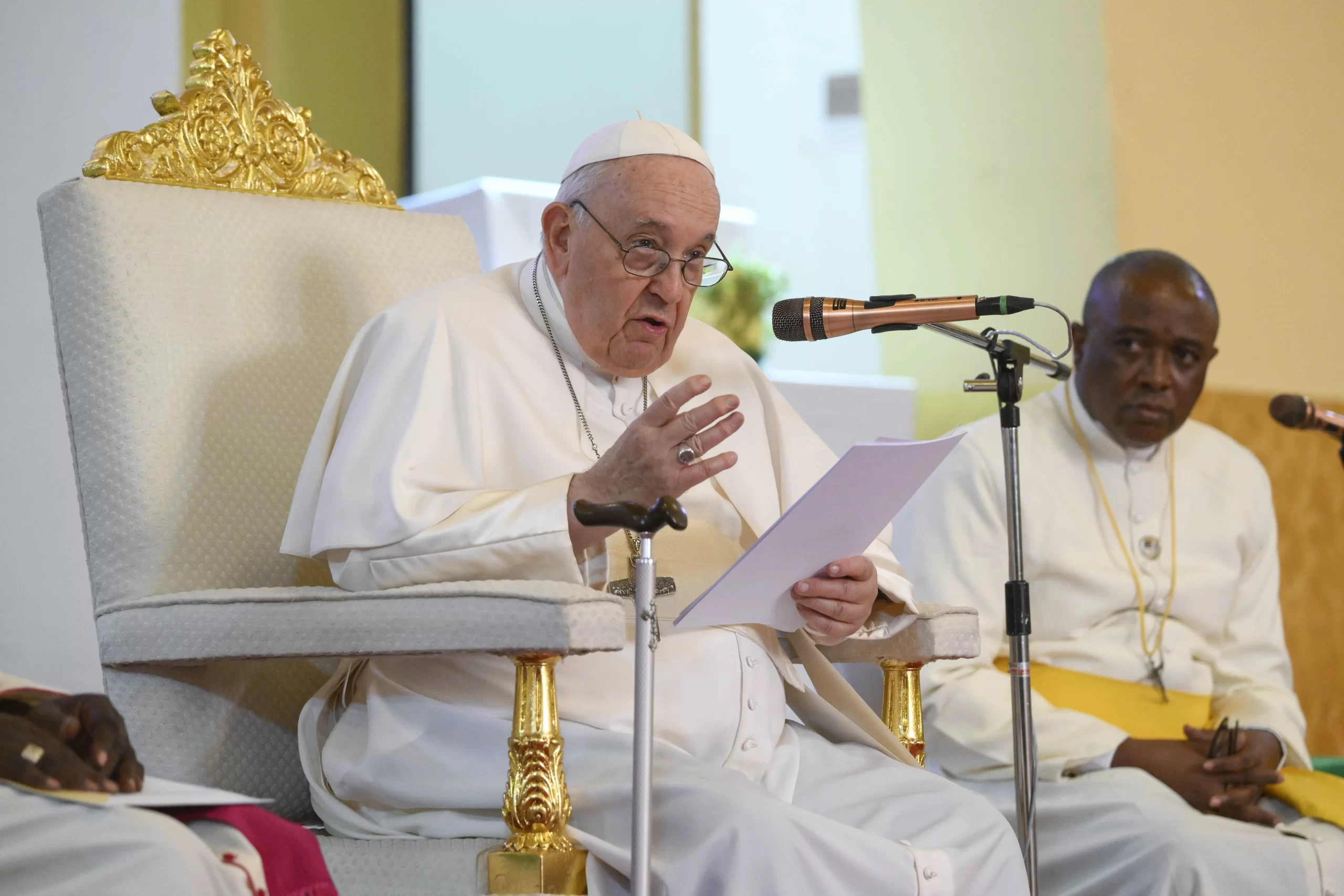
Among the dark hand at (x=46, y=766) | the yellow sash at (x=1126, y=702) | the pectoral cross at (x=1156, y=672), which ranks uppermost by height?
the dark hand at (x=46, y=766)

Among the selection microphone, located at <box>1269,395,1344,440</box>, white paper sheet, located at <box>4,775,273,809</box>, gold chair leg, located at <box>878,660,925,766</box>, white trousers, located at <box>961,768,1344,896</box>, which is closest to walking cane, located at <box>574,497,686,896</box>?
white paper sheet, located at <box>4,775,273,809</box>

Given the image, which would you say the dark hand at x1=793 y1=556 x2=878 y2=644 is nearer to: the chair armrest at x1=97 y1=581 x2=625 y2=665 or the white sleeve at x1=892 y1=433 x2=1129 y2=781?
the chair armrest at x1=97 y1=581 x2=625 y2=665

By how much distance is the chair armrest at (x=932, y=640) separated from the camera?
2.75m

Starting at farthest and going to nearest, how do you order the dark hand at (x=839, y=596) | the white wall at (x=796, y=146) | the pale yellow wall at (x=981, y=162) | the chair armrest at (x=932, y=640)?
the white wall at (x=796, y=146) → the pale yellow wall at (x=981, y=162) → the chair armrest at (x=932, y=640) → the dark hand at (x=839, y=596)

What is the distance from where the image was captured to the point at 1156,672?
12.3ft

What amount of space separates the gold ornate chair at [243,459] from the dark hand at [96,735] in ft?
1.73

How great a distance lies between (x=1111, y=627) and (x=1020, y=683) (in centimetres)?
110

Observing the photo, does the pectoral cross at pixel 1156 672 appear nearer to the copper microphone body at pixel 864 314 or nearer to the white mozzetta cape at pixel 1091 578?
the white mozzetta cape at pixel 1091 578

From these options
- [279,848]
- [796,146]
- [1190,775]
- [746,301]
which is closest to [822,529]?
[279,848]

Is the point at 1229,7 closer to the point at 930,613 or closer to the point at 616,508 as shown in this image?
the point at 930,613

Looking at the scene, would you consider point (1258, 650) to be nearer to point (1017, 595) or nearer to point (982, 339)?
point (1017, 595)

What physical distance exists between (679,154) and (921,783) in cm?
130

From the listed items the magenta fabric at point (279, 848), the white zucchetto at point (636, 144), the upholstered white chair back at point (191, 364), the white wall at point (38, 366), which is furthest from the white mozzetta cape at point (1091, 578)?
the white wall at point (38, 366)

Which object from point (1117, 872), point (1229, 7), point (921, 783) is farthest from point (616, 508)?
point (1229, 7)
